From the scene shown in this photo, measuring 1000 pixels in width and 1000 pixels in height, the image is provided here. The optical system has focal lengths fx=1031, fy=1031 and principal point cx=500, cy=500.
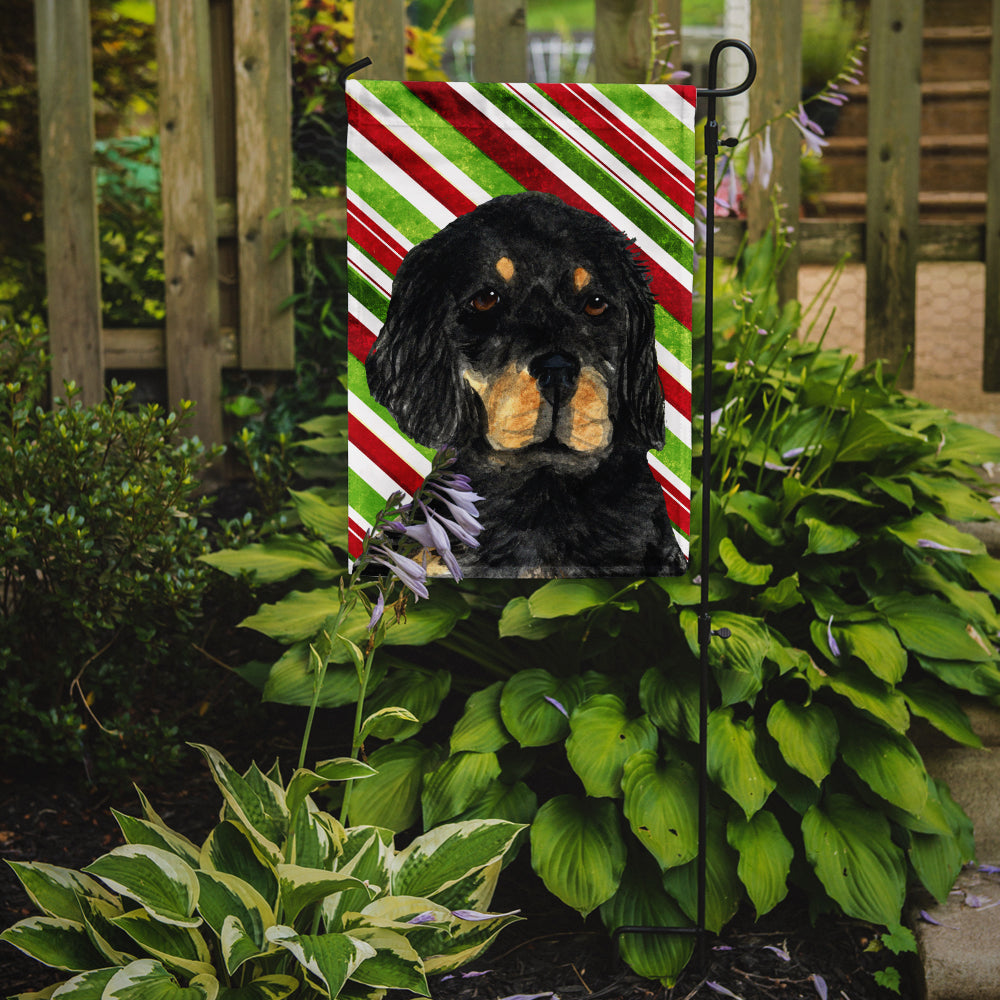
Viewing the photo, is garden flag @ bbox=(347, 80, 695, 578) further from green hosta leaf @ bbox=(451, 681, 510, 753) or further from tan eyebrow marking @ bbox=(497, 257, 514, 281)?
green hosta leaf @ bbox=(451, 681, 510, 753)

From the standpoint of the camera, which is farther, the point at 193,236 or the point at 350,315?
the point at 193,236

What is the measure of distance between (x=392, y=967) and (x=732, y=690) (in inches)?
32.4

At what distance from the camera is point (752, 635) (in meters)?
1.97

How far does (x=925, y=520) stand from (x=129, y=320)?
8.65 ft

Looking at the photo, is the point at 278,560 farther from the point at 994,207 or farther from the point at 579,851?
the point at 994,207

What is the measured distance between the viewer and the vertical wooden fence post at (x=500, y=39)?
124 inches

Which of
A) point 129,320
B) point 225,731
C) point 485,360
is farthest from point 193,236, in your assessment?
point 485,360

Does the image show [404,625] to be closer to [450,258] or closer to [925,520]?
[450,258]

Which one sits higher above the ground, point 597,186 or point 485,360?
point 597,186

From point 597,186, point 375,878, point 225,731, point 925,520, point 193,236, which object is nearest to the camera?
point 375,878

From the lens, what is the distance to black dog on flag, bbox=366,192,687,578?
1787 millimetres

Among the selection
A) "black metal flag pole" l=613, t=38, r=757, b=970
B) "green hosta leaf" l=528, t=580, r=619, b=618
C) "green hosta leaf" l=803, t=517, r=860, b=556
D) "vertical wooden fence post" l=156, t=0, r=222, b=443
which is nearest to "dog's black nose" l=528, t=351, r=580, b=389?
"black metal flag pole" l=613, t=38, r=757, b=970

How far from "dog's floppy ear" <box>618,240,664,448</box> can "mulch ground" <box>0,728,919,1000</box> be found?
0.97 metres

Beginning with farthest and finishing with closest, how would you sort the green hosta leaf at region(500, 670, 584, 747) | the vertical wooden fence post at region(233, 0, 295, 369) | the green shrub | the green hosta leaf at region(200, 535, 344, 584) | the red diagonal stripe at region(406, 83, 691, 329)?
the vertical wooden fence post at region(233, 0, 295, 369) → the green hosta leaf at region(200, 535, 344, 584) → the green shrub → the green hosta leaf at region(500, 670, 584, 747) → the red diagonal stripe at region(406, 83, 691, 329)
